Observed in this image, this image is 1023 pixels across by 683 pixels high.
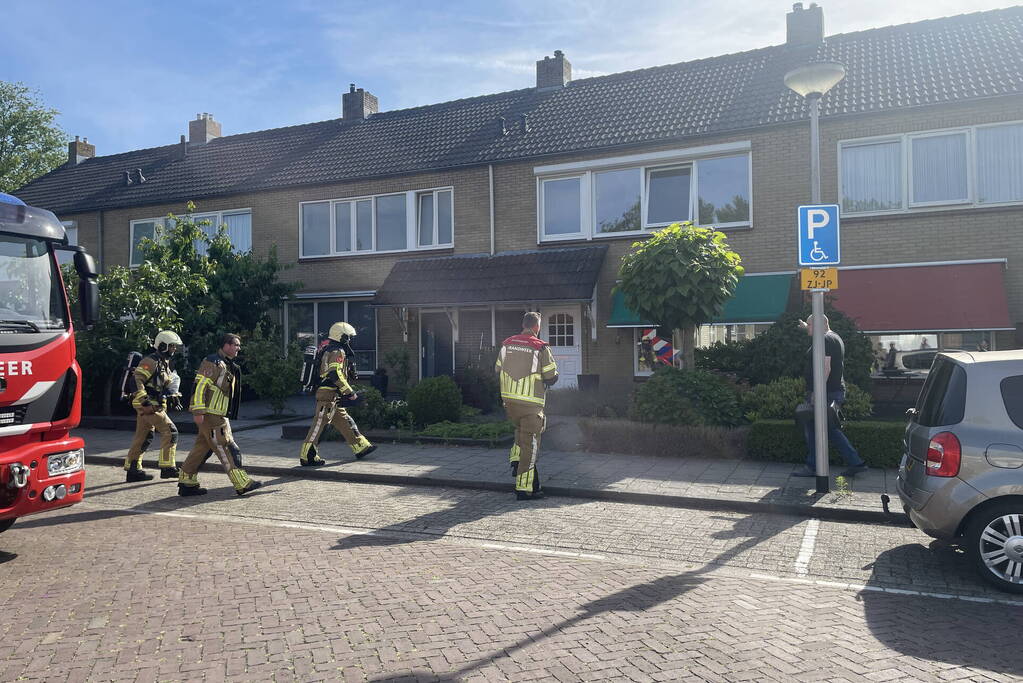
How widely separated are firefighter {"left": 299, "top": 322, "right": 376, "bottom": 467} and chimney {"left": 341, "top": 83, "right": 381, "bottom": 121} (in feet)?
46.2

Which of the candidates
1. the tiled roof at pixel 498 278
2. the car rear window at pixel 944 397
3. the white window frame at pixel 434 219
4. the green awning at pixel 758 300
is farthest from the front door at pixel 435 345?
the car rear window at pixel 944 397

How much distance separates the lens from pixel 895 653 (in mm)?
3994

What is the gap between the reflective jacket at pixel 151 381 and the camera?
29.1ft

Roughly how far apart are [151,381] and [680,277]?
273 inches

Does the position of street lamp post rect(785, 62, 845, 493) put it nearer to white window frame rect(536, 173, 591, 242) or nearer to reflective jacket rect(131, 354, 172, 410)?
reflective jacket rect(131, 354, 172, 410)

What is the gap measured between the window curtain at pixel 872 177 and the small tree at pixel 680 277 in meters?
4.71

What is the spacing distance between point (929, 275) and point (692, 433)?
637cm

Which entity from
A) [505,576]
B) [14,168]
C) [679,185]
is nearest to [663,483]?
[505,576]

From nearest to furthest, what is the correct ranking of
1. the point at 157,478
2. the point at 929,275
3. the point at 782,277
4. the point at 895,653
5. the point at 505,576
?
the point at 895,653
the point at 505,576
the point at 157,478
the point at 929,275
the point at 782,277

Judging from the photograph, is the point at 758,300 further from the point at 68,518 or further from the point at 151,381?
the point at 68,518

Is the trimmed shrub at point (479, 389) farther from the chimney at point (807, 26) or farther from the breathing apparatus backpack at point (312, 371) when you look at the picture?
the chimney at point (807, 26)

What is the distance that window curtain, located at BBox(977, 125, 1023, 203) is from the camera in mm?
13008

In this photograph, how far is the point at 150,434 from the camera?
926 cm

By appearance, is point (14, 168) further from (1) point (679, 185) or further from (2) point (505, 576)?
(2) point (505, 576)
